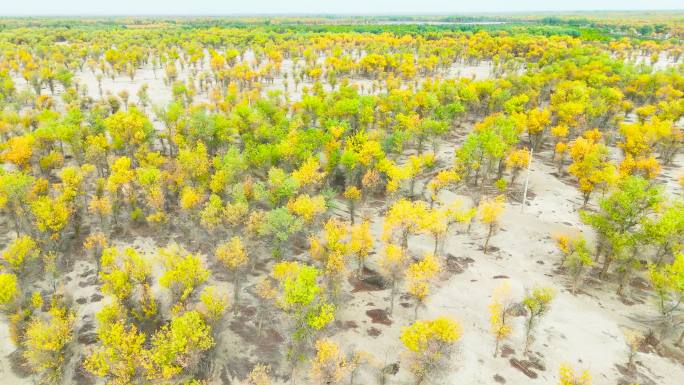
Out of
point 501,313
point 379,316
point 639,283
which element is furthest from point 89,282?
point 639,283

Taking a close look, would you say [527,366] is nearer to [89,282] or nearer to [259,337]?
[259,337]

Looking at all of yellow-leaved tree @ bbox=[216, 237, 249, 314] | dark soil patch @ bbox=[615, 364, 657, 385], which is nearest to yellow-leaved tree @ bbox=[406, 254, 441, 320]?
yellow-leaved tree @ bbox=[216, 237, 249, 314]

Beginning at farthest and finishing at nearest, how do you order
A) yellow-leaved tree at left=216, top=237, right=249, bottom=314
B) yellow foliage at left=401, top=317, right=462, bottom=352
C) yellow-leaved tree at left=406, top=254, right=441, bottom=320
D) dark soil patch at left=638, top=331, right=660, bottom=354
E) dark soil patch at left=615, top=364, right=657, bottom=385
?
yellow-leaved tree at left=216, top=237, right=249, bottom=314
yellow-leaved tree at left=406, top=254, right=441, bottom=320
dark soil patch at left=638, top=331, right=660, bottom=354
dark soil patch at left=615, top=364, right=657, bottom=385
yellow foliage at left=401, top=317, right=462, bottom=352

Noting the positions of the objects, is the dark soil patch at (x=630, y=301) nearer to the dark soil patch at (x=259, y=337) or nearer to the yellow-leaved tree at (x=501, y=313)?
the yellow-leaved tree at (x=501, y=313)

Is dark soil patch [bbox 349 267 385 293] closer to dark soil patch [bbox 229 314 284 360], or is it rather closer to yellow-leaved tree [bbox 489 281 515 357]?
dark soil patch [bbox 229 314 284 360]

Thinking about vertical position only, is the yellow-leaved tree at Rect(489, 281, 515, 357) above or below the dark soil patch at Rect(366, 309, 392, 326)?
above

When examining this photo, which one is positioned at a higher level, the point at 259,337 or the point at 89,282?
the point at 89,282

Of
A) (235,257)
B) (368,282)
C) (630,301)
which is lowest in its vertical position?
(630,301)

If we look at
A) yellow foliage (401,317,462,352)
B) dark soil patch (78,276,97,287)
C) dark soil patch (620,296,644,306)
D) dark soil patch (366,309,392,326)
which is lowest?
dark soil patch (620,296,644,306)
